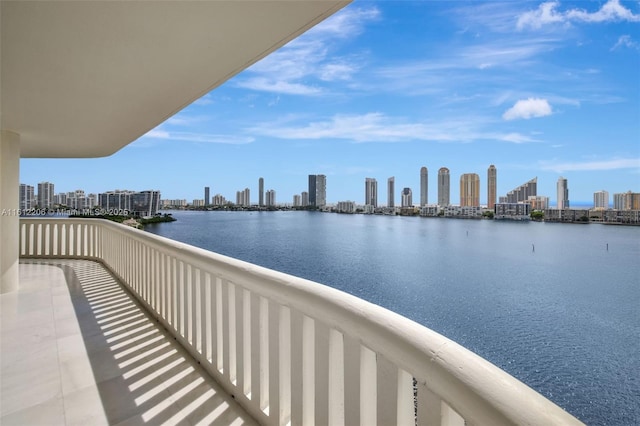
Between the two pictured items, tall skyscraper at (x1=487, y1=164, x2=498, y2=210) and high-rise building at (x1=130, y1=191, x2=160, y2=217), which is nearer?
high-rise building at (x1=130, y1=191, x2=160, y2=217)

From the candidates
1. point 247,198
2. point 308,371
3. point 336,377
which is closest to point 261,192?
point 247,198

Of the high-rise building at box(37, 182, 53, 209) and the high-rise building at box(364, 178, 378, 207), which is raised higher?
the high-rise building at box(364, 178, 378, 207)

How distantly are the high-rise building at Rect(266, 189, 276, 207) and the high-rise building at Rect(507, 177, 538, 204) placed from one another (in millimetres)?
40591

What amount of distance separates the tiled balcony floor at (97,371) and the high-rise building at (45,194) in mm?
7880

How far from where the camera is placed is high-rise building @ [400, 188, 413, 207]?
65.4 m

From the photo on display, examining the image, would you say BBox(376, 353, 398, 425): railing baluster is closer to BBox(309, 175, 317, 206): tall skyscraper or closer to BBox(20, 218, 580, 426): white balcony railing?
BBox(20, 218, 580, 426): white balcony railing

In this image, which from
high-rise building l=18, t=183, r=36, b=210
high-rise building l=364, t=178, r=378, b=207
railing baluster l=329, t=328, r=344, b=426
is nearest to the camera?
railing baluster l=329, t=328, r=344, b=426

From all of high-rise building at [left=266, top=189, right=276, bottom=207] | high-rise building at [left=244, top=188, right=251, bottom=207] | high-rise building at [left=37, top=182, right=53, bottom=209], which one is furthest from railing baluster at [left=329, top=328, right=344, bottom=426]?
high-rise building at [left=266, top=189, right=276, bottom=207]

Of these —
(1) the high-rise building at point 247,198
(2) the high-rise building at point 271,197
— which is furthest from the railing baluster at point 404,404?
(2) the high-rise building at point 271,197

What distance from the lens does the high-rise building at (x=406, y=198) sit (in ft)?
214

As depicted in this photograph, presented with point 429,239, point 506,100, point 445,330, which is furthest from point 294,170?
point 445,330

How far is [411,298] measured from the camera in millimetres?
22516

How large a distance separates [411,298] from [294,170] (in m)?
45.5

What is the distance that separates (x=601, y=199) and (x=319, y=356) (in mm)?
52912
